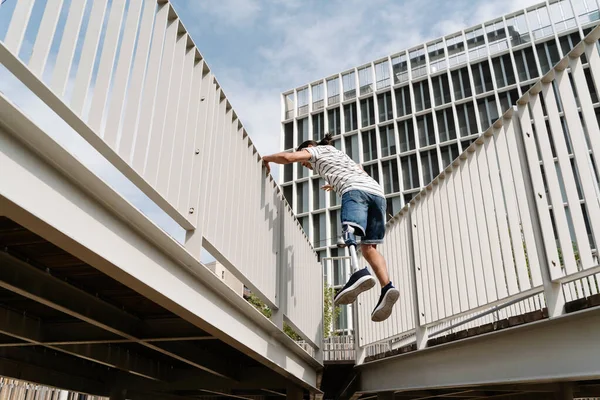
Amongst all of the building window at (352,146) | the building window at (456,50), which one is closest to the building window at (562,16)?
the building window at (456,50)

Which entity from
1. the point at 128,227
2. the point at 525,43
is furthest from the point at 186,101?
the point at 525,43

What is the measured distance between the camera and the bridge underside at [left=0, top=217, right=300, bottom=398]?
9.16 ft

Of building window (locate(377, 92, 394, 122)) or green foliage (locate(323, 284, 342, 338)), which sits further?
building window (locate(377, 92, 394, 122))

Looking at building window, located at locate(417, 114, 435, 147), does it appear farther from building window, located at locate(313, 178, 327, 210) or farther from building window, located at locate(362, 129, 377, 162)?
Result: building window, located at locate(313, 178, 327, 210)

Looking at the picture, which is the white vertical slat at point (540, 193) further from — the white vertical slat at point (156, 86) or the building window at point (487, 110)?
the building window at point (487, 110)

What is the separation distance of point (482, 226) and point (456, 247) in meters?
0.37

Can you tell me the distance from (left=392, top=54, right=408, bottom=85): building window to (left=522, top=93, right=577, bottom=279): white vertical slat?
34.0 meters

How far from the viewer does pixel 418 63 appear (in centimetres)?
3553

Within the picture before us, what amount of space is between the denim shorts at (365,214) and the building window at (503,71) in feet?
101

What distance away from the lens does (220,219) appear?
3.14m

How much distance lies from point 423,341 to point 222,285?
2.06 meters

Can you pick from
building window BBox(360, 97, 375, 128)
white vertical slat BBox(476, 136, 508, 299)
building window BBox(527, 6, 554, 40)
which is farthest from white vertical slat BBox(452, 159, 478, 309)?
building window BBox(527, 6, 554, 40)

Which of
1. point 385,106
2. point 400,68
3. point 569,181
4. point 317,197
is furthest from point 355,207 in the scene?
point 400,68

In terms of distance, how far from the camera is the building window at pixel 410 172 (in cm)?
3209
